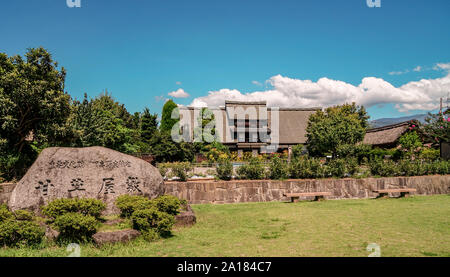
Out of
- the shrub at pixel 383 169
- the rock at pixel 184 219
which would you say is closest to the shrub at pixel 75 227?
the rock at pixel 184 219

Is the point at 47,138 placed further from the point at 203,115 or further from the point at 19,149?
the point at 203,115

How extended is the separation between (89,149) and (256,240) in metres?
5.36

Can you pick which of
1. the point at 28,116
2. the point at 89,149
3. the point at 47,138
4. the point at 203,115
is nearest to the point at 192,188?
the point at 89,149

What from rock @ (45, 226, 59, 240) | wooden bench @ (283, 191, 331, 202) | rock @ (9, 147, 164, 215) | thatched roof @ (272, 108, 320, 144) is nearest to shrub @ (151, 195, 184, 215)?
Result: rock @ (9, 147, 164, 215)

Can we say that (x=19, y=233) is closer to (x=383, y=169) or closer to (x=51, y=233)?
(x=51, y=233)

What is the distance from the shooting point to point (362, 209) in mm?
9688

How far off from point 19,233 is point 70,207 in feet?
3.36

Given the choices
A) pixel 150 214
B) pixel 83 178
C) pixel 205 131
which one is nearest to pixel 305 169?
pixel 150 214

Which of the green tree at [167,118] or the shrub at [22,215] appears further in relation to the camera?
the green tree at [167,118]

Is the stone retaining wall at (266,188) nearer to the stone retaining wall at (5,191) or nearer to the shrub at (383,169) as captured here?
the shrub at (383,169)

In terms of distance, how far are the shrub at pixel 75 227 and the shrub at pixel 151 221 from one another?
0.87 m

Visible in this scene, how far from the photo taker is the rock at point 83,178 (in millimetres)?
7375

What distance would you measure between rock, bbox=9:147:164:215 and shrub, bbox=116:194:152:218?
0.57m
